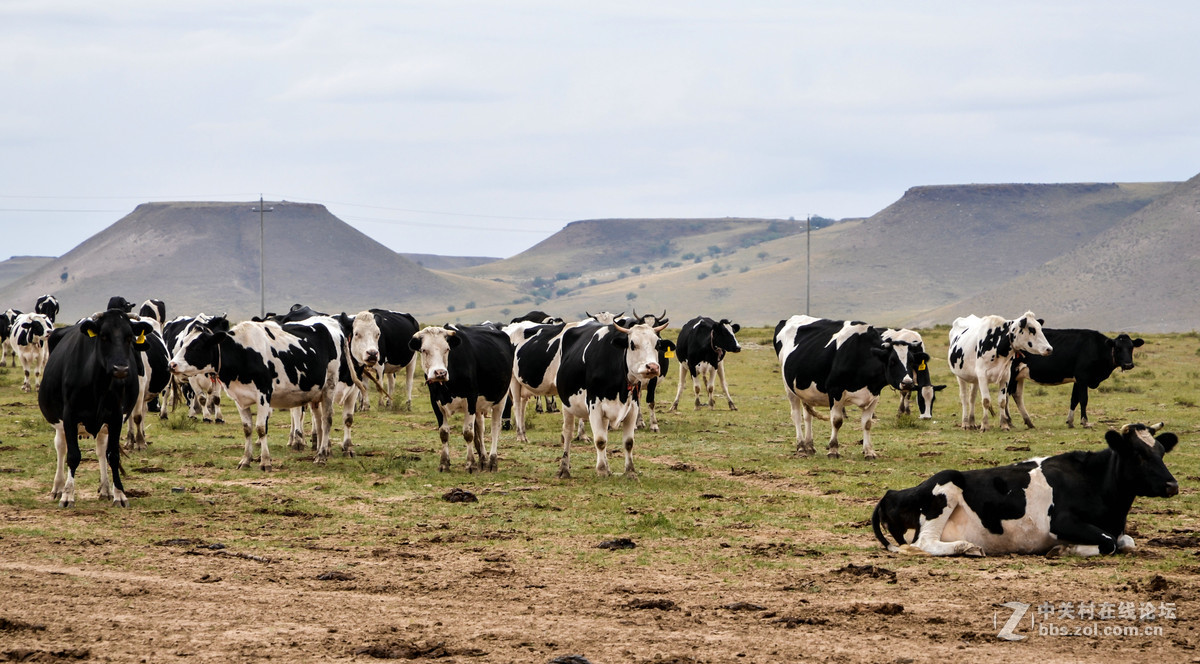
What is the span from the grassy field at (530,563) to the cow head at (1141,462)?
2.05 ft

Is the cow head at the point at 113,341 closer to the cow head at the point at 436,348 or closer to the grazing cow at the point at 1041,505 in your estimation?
the cow head at the point at 436,348

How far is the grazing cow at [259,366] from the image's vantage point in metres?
17.9

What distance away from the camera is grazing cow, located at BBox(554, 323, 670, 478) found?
16312 mm

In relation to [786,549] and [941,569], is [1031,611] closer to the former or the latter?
[941,569]

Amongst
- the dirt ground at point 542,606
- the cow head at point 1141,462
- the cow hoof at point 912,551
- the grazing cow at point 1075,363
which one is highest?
the grazing cow at point 1075,363

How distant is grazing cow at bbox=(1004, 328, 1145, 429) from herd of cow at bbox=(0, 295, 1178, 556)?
1.4 inches

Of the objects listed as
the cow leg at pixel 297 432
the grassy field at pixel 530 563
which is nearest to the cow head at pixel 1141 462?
the grassy field at pixel 530 563

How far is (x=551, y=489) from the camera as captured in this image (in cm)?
1566

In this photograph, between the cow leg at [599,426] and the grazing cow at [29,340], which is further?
the grazing cow at [29,340]

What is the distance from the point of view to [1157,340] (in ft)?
163

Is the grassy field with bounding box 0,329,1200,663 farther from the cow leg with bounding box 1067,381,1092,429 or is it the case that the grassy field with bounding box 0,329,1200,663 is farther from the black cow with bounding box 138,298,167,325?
the black cow with bounding box 138,298,167,325

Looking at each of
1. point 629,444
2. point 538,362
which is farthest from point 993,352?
point 629,444

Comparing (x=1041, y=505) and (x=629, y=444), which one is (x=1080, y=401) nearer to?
(x=629, y=444)

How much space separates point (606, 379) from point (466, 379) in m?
2.13
